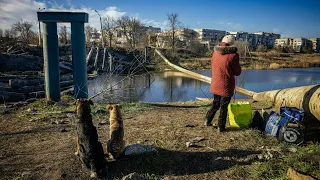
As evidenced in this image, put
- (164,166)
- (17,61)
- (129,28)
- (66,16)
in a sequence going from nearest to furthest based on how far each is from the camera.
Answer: (164,166) → (66,16) → (17,61) → (129,28)

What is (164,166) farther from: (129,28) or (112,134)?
(129,28)

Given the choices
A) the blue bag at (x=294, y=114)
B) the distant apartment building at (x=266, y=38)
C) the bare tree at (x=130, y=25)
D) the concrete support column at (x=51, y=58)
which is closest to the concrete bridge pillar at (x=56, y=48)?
the concrete support column at (x=51, y=58)

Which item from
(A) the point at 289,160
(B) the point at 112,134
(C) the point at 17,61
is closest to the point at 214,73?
(A) the point at 289,160

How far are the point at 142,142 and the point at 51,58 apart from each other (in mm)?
4829

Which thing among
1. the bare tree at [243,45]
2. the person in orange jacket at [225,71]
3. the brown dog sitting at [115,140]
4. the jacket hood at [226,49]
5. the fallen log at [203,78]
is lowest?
the fallen log at [203,78]

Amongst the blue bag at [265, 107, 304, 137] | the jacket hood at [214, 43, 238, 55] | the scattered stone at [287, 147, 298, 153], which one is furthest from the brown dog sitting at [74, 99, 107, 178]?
the blue bag at [265, 107, 304, 137]

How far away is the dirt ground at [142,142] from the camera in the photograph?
3562mm

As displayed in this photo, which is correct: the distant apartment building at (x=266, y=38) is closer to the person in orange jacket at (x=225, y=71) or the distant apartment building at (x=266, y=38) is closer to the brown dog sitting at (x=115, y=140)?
the person in orange jacket at (x=225, y=71)

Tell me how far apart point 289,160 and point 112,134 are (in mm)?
2674

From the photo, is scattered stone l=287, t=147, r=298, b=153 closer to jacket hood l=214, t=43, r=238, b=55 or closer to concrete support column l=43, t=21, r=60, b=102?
jacket hood l=214, t=43, r=238, b=55

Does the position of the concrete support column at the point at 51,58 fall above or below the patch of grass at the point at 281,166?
above

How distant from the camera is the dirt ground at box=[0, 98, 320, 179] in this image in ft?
11.7

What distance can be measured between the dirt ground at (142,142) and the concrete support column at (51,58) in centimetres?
144

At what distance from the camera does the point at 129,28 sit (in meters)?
41.5
